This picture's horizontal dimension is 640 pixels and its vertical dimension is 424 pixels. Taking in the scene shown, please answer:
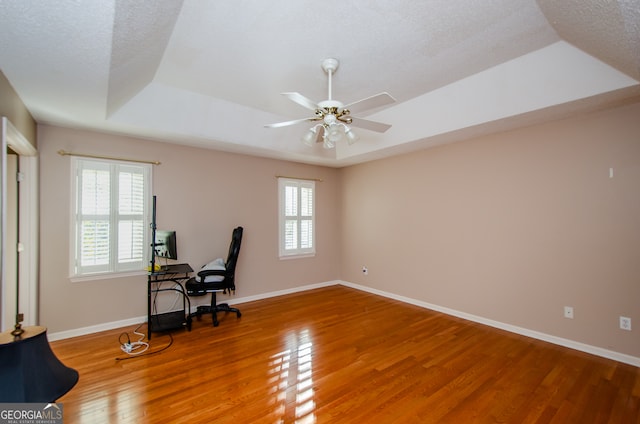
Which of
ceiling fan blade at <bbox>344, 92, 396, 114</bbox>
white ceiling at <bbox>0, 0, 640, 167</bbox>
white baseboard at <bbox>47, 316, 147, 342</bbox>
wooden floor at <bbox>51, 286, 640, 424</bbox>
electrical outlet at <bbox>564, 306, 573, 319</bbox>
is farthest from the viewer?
white baseboard at <bbox>47, 316, 147, 342</bbox>

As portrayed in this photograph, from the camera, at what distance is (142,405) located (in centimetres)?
220

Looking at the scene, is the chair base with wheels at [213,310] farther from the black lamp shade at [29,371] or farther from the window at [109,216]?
the black lamp shade at [29,371]

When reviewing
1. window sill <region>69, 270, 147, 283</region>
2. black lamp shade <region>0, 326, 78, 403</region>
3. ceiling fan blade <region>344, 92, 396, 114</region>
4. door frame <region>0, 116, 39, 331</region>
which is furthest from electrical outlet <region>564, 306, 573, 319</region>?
door frame <region>0, 116, 39, 331</region>

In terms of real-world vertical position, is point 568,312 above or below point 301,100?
below

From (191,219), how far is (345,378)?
10.0 feet

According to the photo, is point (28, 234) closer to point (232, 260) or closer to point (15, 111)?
point (15, 111)

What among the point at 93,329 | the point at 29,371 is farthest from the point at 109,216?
the point at 29,371

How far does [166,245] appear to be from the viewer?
143 inches

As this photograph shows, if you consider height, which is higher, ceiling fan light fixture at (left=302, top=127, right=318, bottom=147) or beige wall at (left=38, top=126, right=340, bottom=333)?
ceiling fan light fixture at (left=302, top=127, right=318, bottom=147)

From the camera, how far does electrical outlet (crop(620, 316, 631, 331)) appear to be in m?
2.83

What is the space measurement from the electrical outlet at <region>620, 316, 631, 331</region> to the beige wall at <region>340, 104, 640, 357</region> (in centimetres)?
4

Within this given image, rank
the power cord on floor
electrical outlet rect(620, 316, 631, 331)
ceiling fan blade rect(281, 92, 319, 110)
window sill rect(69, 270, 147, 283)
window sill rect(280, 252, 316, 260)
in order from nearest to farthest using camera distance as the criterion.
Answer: ceiling fan blade rect(281, 92, 319, 110), electrical outlet rect(620, 316, 631, 331), the power cord on floor, window sill rect(69, 270, 147, 283), window sill rect(280, 252, 316, 260)

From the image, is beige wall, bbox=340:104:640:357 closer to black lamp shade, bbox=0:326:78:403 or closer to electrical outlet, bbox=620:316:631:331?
electrical outlet, bbox=620:316:631:331

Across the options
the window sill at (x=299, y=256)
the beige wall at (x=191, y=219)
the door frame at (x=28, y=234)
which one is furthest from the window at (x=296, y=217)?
the door frame at (x=28, y=234)
